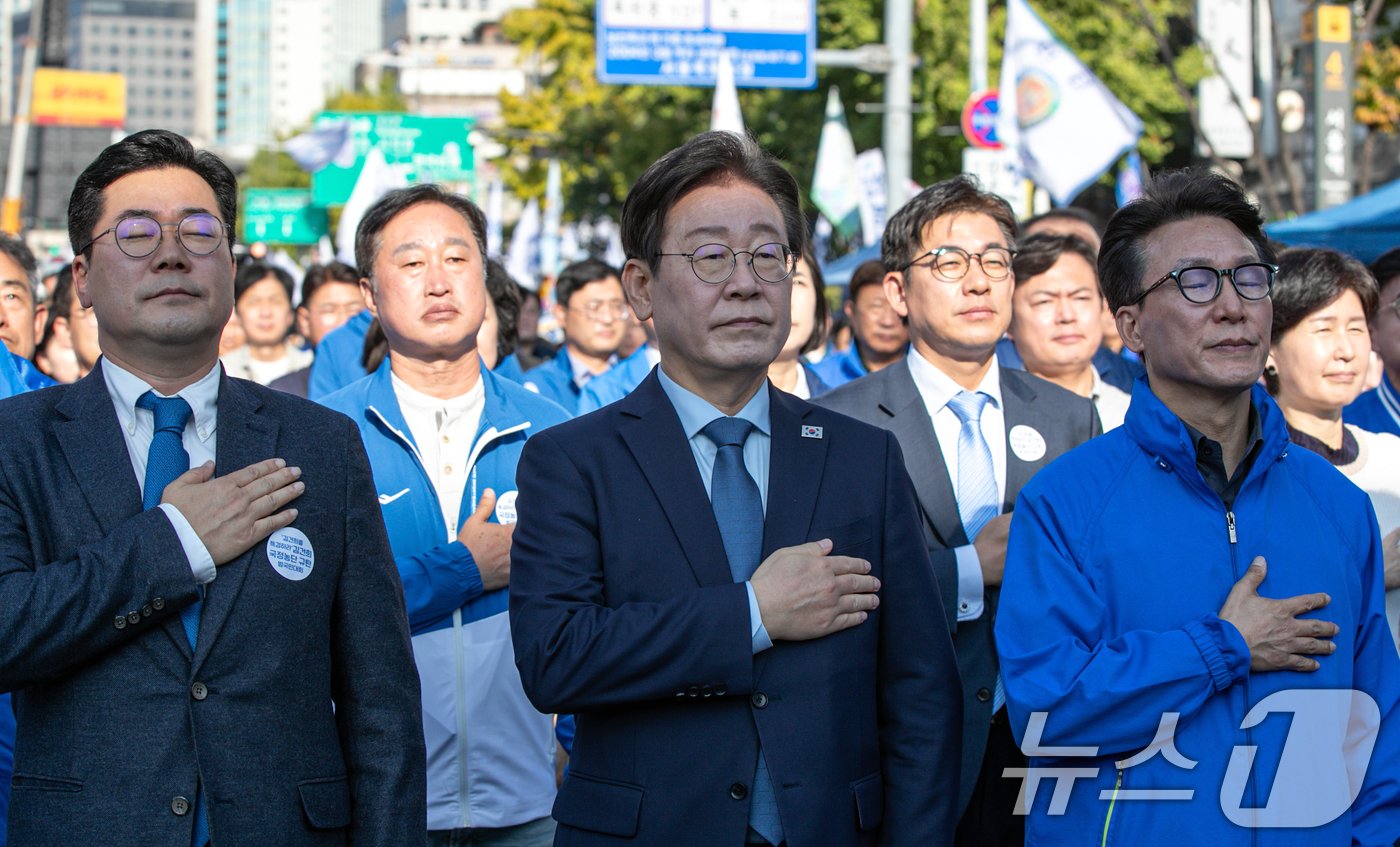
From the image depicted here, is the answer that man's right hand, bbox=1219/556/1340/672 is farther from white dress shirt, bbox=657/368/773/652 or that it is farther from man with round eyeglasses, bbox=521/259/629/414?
man with round eyeglasses, bbox=521/259/629/414

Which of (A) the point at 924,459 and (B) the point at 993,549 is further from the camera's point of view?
(A) the point at 924,459

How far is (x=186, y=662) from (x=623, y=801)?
866 mm

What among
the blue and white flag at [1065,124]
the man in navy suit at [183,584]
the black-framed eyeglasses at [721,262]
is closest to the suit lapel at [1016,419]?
the black-framed eyeglasses at [721,262]

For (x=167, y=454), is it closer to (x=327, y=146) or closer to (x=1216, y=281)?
(x=1216, y=281)

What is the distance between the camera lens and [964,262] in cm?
471

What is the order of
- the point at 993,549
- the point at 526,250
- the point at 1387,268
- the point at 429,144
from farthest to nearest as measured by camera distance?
the point at 429,144
the point at 526,250
the point at 1387,268
the point at 993,549

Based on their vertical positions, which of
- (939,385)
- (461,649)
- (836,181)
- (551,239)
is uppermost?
(551,239)

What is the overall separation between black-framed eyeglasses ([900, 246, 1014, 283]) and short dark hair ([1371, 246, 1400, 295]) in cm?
143

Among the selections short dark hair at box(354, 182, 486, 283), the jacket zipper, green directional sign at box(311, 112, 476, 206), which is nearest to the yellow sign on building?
green directional sign at box(311, 112, 476, 206)

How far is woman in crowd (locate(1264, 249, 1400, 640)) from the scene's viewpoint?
4562 mm

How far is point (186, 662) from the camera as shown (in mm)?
2973

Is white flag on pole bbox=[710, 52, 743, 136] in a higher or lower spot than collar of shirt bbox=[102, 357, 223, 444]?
higher

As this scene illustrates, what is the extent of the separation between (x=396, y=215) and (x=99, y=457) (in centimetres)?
198

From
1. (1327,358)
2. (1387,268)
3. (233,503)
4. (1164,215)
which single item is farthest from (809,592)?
(1387,268)
